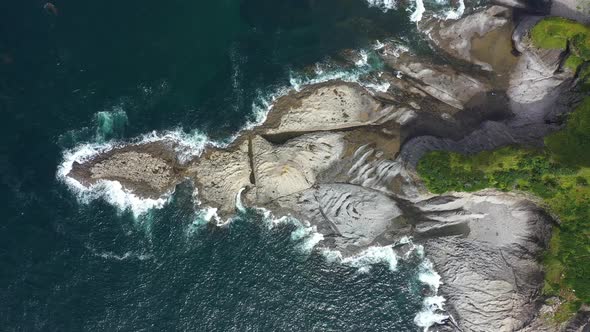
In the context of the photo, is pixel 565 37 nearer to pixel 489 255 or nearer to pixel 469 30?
pixel 469 30

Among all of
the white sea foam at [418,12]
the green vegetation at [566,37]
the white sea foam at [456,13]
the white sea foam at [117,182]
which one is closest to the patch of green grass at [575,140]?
the green vegetation at [566,37]

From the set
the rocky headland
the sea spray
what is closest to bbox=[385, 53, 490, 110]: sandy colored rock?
the rocky headland

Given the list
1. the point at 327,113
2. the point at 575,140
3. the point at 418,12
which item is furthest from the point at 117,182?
the point at 575,140

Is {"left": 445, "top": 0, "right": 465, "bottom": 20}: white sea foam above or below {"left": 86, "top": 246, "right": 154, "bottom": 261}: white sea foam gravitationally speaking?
above

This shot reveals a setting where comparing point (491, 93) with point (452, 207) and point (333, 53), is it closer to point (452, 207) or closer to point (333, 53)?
point (452, 207)

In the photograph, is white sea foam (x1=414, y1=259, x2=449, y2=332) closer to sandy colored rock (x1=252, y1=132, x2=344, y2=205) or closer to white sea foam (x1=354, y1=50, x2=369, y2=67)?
sandy colored rock (x1=252, y1=132, x2=344, y2=205)
